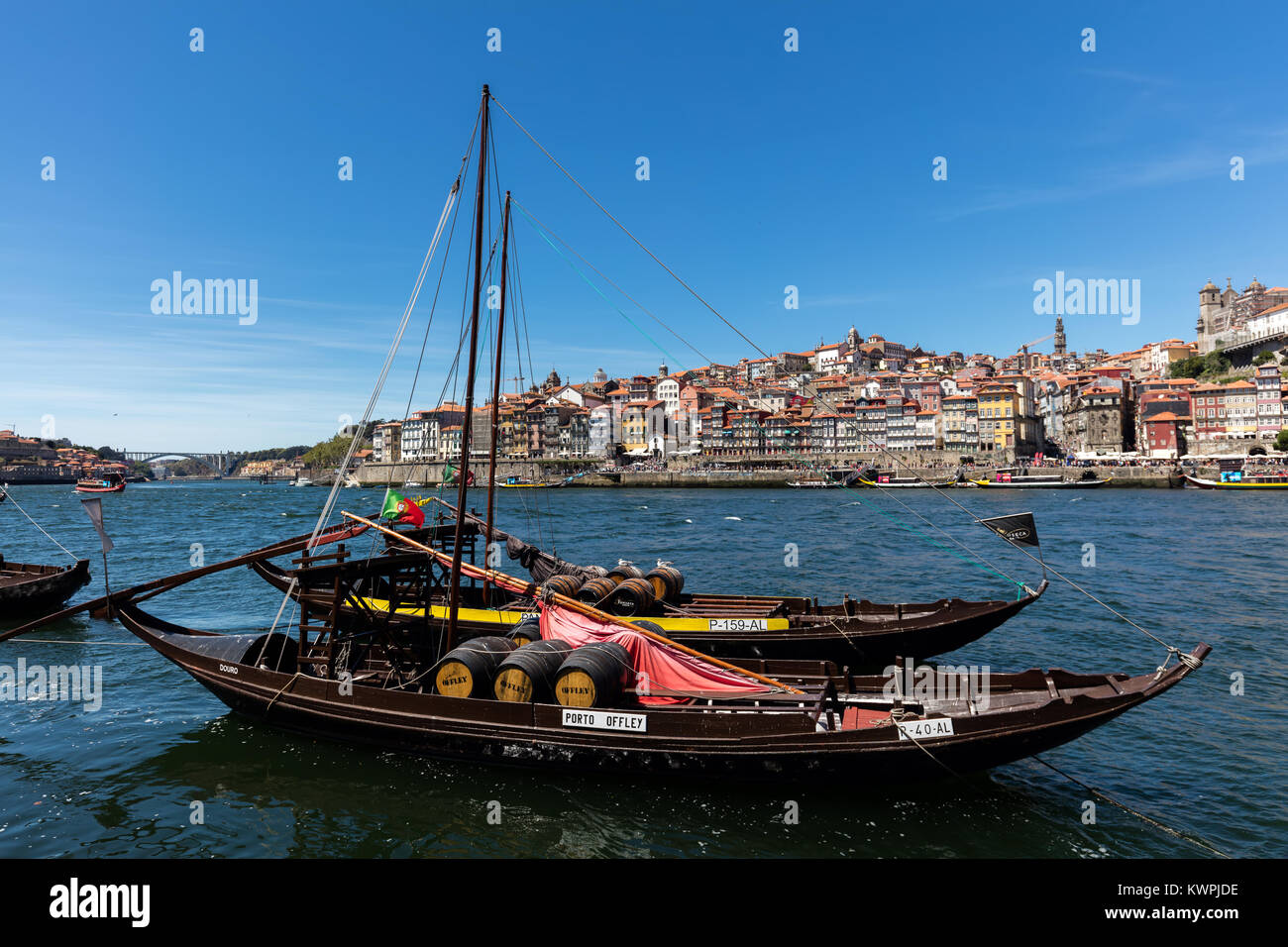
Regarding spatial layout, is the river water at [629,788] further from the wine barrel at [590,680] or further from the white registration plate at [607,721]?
the wine barrel at [590,680]

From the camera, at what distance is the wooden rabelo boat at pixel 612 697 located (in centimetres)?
938

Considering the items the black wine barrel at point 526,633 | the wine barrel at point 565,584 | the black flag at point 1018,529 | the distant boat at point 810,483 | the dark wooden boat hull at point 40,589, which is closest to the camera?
the black flag at point 1018,529

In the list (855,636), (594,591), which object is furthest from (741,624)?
(594,591)

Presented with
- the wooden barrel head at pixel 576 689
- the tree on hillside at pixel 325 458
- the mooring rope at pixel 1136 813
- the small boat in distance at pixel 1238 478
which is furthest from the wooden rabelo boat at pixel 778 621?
the tree on hillside at pixel 325 458

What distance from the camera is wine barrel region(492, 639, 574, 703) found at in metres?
10.8

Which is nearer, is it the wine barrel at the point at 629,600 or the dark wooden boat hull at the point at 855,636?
the dark wooden boat hull at the point at 855,636

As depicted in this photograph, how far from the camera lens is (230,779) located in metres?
11.0

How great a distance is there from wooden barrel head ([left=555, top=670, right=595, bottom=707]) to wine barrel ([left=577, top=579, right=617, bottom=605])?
235 inches

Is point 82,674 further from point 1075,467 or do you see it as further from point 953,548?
point 1075,467

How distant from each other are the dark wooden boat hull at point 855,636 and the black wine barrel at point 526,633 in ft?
8.15

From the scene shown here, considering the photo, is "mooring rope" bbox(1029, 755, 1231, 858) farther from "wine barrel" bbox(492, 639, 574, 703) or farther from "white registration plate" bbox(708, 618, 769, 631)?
"wine barrel" bbox(492, 639, 574, 703)

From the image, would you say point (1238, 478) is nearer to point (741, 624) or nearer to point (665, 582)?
point (665, 582)

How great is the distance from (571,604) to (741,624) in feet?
13.9

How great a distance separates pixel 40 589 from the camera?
2134 centimetres
